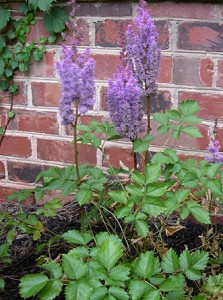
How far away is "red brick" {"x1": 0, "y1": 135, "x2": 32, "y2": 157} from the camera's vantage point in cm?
192

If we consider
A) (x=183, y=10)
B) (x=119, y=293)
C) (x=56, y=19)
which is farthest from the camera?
(x=56, y=19)

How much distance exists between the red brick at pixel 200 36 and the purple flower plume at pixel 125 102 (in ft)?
1.67

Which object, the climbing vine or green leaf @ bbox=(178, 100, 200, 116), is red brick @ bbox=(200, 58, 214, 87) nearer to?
green leaf @ bbox=(178, 100, 200, 116)

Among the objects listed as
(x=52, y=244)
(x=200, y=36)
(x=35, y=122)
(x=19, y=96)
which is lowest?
(x=52, y=244)

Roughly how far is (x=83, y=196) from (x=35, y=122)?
0.78m

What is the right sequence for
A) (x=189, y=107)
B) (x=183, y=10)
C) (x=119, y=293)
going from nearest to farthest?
1. (x=119, y=293)
2. (x=189, y=107)
3. (x=183, y=10)

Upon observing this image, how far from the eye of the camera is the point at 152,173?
1086 millimetres

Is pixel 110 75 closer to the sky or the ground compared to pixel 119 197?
closer to the sky

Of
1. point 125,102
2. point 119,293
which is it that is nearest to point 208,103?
point 125,102

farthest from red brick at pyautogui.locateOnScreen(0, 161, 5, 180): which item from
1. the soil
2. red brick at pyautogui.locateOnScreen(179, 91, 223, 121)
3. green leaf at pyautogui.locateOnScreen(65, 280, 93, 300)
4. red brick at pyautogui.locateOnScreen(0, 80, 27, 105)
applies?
green leaf at pyautogui.locateOnScreen(65, 280, 93, 300)

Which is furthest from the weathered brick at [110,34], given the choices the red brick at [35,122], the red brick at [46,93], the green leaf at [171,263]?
the green leaf at [171,263]

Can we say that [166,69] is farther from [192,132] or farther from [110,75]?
[192,132]

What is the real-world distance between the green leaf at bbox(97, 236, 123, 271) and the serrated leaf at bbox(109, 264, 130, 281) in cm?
1

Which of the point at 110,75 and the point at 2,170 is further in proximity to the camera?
the point at 2,170
